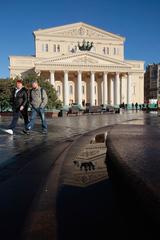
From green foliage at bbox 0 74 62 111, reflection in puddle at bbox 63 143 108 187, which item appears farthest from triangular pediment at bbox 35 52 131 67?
reflection in puddle at bbox 63 143 108 187

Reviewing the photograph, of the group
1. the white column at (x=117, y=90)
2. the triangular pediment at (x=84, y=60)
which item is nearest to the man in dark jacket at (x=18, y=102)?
the triangular pediment at (x=84, y=60)

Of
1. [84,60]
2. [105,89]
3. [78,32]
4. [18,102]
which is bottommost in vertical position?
[18,102]

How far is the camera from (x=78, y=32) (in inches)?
2970

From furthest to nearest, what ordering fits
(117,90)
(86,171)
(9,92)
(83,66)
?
1. (117,90)
2. (83,66)
3. (9,92)
4. (86,171)

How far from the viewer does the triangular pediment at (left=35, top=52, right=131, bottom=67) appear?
2419 inches

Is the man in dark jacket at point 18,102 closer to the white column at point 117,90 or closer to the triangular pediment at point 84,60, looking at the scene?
the triangular pediment at point 84,60

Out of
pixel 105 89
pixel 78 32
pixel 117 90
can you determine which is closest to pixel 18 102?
pixel 105 89

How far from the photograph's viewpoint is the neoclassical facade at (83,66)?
206ft

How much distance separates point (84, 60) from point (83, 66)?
1.39 m

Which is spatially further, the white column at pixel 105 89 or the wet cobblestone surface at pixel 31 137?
the white column at pixel 105 89

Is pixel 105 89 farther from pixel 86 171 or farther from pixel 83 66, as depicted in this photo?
pixel 86 171

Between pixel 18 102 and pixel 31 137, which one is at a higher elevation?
pixel 18 102

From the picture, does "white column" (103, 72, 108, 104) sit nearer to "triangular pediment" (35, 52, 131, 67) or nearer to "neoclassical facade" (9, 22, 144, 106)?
"neoclassical facade" (9, 22, 144, 106)

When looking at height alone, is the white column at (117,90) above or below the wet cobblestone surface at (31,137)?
above
